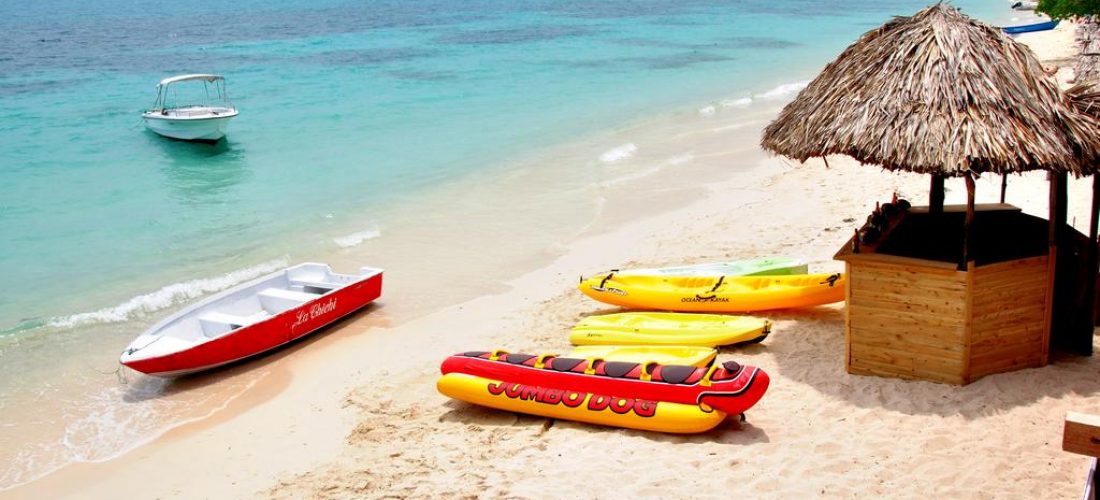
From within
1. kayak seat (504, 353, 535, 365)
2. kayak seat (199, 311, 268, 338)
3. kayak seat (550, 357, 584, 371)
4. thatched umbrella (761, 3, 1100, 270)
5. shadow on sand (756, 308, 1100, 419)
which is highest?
thatched umbrella (761, 3, 1100, 270)

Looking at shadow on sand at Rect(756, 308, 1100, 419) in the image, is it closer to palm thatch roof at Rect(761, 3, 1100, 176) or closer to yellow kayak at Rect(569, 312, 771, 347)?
yellow kayak at Rect(569, 312, 771, 347)

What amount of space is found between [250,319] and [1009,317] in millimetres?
8565

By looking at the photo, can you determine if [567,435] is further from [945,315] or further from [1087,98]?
[1087,98]

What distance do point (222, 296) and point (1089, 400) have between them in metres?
9.89

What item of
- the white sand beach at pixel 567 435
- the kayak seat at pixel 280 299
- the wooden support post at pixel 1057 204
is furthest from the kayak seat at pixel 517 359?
the wooden support post at pixel 1057 204

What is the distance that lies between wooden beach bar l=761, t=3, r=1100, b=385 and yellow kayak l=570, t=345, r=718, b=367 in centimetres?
129

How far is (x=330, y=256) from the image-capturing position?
1543 centimetres

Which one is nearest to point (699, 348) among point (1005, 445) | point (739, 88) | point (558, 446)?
point (558, 446)

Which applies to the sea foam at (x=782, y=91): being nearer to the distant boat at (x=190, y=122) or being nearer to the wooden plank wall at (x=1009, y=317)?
the distant boat at (x=190, y=122)

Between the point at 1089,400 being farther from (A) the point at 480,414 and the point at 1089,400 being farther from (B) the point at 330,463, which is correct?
(B) the point at 330,463

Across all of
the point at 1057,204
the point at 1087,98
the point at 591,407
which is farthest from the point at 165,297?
the point at 1087,98

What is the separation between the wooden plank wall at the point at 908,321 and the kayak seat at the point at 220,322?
23.6 feet

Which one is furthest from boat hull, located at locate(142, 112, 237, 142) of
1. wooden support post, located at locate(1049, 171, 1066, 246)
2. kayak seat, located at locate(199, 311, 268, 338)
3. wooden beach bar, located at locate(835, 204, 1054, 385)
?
wooden support post, located at locate(1049, 171, 1066, 246)

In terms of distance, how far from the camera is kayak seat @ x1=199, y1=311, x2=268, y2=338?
11352 millimetres
